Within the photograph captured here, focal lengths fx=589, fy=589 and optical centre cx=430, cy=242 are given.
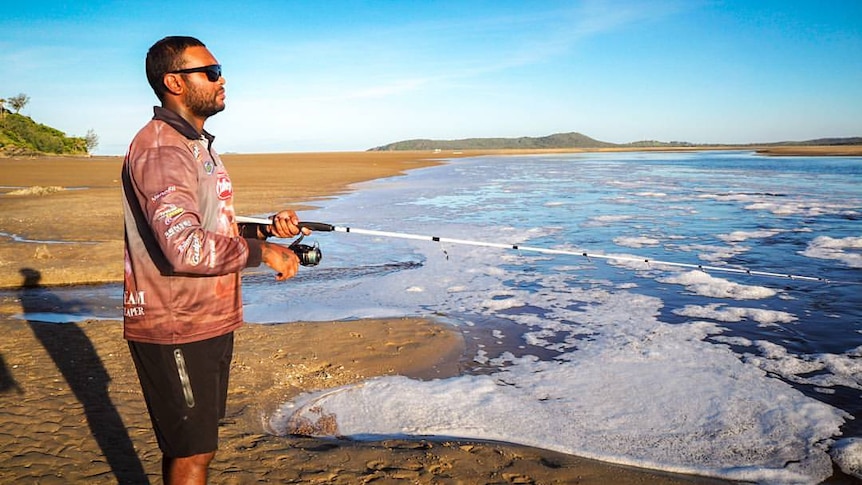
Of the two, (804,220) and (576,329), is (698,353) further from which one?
(804,220)

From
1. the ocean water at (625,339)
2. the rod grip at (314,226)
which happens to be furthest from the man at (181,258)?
the ocean water at (625,339)

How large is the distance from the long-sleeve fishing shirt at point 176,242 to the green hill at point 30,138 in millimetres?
71476

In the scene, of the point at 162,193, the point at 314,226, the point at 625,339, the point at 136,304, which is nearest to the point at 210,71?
the point at 162,193

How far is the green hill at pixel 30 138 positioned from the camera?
63000 millimetres

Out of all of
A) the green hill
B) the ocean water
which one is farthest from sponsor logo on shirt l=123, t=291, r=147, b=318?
the green hill

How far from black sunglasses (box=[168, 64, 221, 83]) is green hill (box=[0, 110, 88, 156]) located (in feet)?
234

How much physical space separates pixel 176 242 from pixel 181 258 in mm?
59

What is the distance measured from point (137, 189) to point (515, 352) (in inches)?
177

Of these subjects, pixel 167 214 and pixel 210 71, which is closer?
pixel 167 214

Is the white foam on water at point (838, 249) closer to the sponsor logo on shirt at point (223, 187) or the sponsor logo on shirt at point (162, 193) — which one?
the sponsor logo on shirt at point (223, 187)

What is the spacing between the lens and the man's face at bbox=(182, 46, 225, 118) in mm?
2324

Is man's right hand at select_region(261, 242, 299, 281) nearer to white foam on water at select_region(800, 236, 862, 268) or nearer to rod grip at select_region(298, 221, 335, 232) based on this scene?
rod grip at select_region(298, 221, 335, 232)

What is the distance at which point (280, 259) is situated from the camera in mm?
2531

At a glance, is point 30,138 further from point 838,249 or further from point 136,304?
point 136,304
